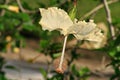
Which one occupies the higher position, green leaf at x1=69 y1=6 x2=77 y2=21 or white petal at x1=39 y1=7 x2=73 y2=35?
green leaf at x1=69 y1=6 x2=77 y2=21

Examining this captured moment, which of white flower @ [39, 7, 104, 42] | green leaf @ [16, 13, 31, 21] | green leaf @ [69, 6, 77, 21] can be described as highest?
green leaf @ [16, 13, 31, 21]

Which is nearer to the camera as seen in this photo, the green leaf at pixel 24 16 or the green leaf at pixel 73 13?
the green leaf at pixel 73 13

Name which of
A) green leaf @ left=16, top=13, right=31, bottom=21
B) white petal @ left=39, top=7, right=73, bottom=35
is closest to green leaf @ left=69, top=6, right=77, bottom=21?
white petal @ left=39, top=7, right=73, bottom=35

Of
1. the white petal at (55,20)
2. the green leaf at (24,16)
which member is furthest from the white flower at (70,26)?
the green leaf at (24,16)

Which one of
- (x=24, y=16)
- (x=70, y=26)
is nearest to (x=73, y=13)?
(x=70, y=26)

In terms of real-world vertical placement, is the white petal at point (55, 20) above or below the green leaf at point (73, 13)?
below

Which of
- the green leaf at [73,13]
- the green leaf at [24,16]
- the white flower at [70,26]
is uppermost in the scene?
the green leaf at [24,16]

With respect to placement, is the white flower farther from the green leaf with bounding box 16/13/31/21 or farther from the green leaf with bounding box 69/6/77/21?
the green leaf with bounding box 16/13/31/21

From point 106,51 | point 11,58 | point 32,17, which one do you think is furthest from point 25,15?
point 11,58

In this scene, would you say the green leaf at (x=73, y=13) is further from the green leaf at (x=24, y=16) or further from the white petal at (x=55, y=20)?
the green leaf at (x=24, y=16)
